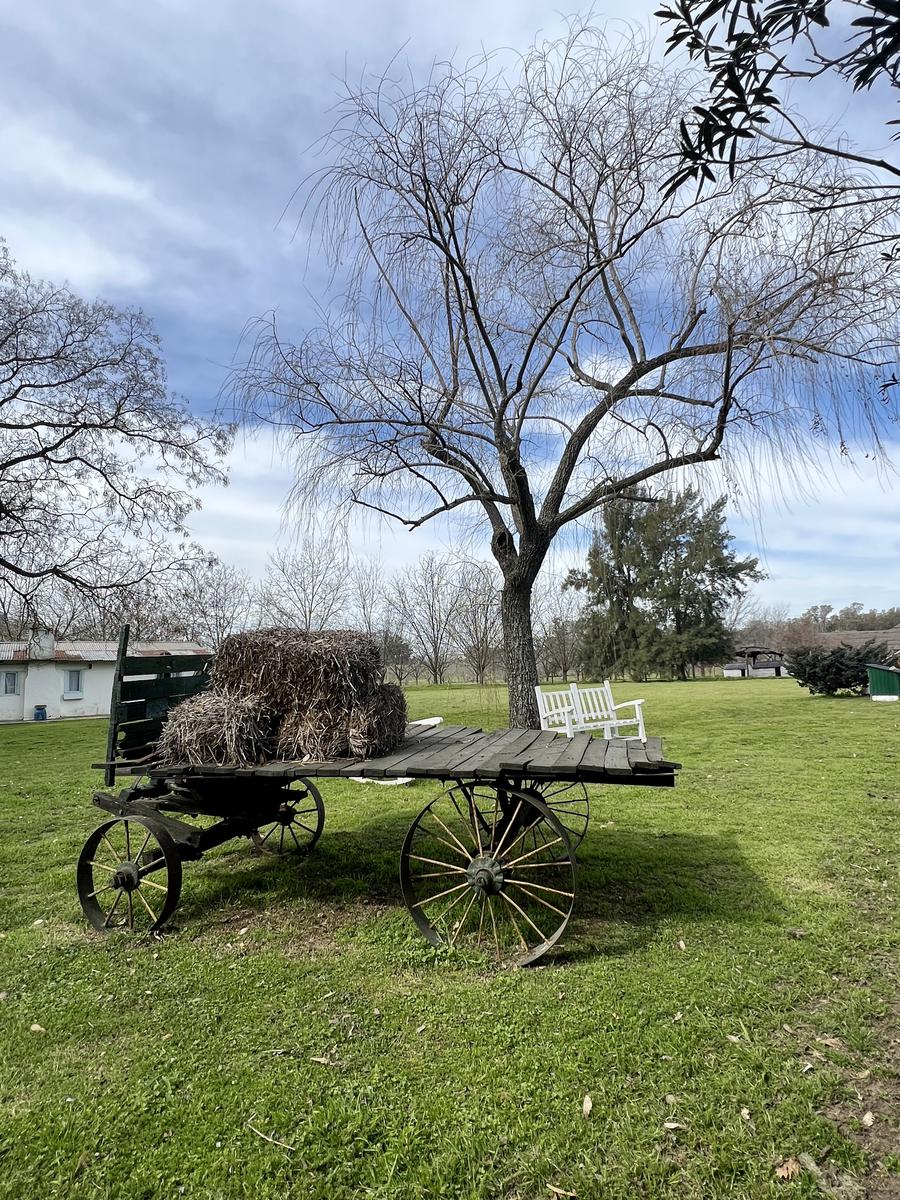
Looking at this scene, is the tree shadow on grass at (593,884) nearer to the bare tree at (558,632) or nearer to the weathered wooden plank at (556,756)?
the weathered wooden plank at (556,756)

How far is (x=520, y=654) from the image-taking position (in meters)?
8.23

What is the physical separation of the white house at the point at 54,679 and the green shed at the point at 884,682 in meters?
25.3

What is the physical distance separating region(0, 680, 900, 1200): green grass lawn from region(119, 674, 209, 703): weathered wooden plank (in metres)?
1.55

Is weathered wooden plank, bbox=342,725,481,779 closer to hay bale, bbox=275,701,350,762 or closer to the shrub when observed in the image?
hay bale, bbox=275,701,350,762

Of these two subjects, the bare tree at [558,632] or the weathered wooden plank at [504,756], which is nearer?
the weathered wooden plank at [504,756]

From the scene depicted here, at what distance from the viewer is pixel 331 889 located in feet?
16.9

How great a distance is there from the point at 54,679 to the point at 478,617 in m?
26.2

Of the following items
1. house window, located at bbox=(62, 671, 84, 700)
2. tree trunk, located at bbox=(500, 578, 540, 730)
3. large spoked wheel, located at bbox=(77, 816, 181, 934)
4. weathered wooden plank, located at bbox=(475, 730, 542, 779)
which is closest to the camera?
weathered wooden plank, located at bbox=(475, 730, 542, 779)

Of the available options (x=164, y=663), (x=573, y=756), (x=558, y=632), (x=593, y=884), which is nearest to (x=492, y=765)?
(x=573, y=756)

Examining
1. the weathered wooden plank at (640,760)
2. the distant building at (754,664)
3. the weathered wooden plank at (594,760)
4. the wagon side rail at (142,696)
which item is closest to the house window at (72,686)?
the wagon side rail at (142,696)

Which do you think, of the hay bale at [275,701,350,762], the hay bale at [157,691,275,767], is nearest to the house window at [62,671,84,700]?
the hay bale at [157,691,275,767]

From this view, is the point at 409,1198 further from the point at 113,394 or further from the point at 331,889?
the point at 113,394

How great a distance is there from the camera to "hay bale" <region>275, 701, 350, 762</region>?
4414 millimetres

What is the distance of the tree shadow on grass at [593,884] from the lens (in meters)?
4.39
